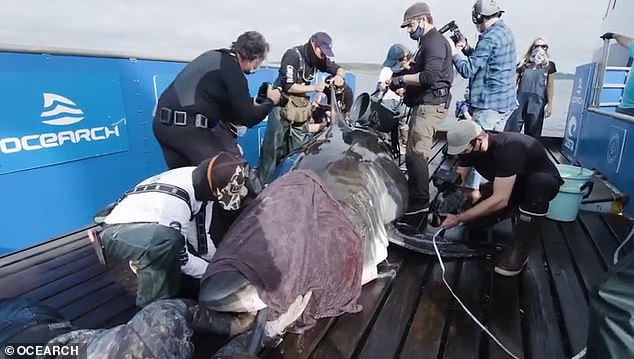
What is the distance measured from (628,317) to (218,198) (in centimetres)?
194

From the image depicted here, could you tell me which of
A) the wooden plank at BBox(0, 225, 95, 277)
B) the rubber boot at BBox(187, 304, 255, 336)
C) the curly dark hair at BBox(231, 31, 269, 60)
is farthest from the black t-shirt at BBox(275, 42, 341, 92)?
the rubber boot at BBox(187, 304, 255, 336)

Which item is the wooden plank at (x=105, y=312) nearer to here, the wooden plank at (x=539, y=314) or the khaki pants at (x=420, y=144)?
the wooden plank at (x=539, y=314)

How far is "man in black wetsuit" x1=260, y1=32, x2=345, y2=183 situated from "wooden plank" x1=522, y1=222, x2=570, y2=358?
3.11 m

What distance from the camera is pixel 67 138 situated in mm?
3963

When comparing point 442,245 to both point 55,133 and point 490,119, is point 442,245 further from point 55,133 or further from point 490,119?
point 55,133

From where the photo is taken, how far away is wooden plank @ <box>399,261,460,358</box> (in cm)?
232

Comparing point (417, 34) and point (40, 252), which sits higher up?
point (417, 34)

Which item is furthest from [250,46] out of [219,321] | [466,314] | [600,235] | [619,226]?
[619,226]

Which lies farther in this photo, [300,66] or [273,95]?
[300,66]

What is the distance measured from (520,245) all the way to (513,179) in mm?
504

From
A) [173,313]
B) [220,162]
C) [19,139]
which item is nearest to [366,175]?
[220,162]

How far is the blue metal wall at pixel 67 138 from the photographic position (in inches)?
141

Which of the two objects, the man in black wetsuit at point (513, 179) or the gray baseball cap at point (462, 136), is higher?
the gray baseball cap at point (462, 136)

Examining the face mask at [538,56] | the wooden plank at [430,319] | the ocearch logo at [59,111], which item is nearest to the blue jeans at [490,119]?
the wooden plank at [430,319]
